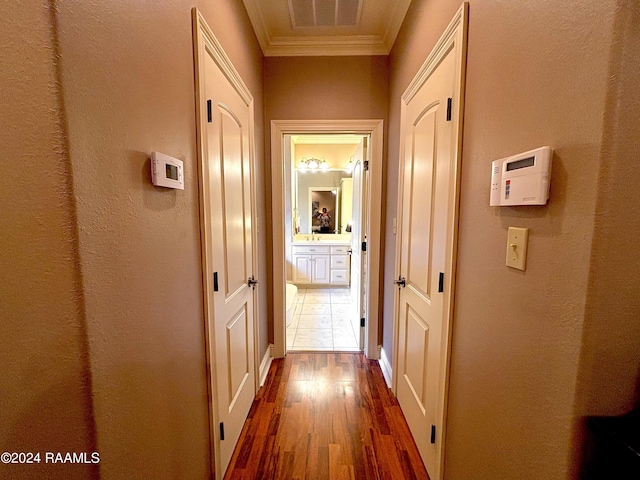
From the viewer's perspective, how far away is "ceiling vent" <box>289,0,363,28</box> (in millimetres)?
1731

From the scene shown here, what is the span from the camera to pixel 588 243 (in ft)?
1.77

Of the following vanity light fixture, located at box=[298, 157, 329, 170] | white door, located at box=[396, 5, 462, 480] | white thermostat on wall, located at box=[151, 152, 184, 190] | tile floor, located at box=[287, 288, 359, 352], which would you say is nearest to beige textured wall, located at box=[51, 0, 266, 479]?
white thermostat on wall, located at box=[151, 152, 184, 190]

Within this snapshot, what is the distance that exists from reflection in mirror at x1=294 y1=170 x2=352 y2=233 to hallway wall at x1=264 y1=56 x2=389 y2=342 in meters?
2.54

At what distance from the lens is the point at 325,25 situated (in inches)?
76.9

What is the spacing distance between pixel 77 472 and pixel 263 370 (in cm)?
170

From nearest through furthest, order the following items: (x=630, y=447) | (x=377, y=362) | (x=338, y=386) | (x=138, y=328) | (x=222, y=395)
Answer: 1. (x=630, y=447)
2. (x=138, y=328)
3. (x=222, y=395)
4. (x=338, y=386)
5. (x=377, y=362)

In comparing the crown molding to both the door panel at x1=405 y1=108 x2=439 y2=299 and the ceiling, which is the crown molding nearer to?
the ceiling

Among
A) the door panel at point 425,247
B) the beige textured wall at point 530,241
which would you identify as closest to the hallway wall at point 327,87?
the door panel at point 425,247

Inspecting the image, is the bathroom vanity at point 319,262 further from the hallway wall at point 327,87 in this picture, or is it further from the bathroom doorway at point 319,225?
the hallway wall at point 327,87

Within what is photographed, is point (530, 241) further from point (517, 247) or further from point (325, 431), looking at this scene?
point (325, 431)

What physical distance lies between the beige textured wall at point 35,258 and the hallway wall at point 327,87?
1876 mm

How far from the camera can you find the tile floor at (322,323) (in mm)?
2670

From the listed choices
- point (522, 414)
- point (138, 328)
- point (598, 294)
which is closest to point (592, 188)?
point (598, 294)

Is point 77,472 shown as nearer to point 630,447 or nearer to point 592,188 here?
point 630,447
